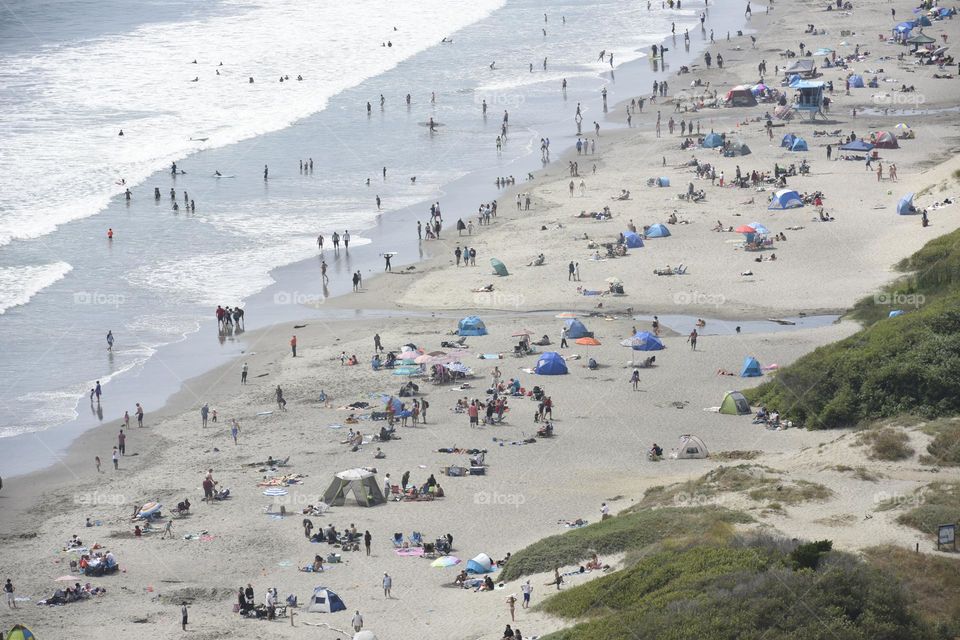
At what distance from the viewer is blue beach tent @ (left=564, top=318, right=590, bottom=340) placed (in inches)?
1875

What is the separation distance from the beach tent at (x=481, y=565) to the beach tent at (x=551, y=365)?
46.5ft

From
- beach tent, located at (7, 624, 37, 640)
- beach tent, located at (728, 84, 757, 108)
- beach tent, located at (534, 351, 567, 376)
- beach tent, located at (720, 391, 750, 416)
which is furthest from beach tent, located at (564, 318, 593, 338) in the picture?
beach tent, located at (728, 84, 757, 108)

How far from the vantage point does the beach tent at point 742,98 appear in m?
84.3

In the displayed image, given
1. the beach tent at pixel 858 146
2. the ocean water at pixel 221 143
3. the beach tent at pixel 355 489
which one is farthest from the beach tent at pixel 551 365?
the beach tent at pixel 858 146

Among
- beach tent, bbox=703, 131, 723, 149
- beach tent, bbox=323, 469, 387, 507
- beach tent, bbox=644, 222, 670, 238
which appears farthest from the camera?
beach tent, bbox=703, 131, 723, 149

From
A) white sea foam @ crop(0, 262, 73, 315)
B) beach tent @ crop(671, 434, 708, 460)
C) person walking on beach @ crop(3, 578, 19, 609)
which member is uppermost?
white sea foam @ crop(0, 262, 73, 315)

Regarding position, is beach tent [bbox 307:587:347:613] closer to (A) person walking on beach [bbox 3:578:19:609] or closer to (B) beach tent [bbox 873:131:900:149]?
(A) person walking on beach [bbox 3:578:19:609]

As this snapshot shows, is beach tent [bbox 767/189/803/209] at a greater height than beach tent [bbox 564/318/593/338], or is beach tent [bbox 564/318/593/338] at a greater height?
beach tent [bbox 767/189/803/209]

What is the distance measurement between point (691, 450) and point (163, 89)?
229ft

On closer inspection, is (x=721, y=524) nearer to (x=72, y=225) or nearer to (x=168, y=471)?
(x=168, y=471)

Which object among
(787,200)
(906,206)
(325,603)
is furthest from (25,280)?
(906,206)

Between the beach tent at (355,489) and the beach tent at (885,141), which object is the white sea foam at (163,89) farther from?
the beach tent at (885,141)

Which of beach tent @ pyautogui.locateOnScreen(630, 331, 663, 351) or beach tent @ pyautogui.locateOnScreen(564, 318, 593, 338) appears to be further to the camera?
beach tent @ pyautogui.locateOnScreen(564, 318, 593, 338)

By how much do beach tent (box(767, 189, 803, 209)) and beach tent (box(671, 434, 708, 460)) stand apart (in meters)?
26.2
